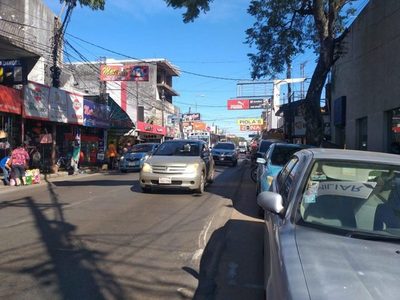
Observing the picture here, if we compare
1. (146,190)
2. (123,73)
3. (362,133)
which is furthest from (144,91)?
(146,190)

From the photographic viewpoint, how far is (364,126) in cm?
2028

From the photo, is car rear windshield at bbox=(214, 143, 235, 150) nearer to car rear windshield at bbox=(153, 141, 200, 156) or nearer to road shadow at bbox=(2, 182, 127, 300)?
car rear windshield at bbox=(153, 141, 200, 156)

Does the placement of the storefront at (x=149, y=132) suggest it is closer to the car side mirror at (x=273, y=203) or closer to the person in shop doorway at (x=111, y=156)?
the person in shop doorway at (x=111, y=156)

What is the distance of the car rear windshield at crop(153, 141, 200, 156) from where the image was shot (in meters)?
14.8

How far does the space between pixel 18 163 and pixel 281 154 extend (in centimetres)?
987

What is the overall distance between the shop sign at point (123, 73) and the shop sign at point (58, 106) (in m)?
12.7

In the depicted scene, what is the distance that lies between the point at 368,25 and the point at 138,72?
22499 mm

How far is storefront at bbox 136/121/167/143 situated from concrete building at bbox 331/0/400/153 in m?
23.1

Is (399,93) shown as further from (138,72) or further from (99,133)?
(138,72)

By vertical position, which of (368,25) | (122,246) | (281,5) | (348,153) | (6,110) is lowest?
(122,246)

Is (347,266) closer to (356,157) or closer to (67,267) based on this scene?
(356,157)

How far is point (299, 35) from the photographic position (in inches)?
913

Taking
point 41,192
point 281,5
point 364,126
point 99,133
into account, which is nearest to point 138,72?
point 99,133

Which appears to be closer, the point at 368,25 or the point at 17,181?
the point at 17,181
